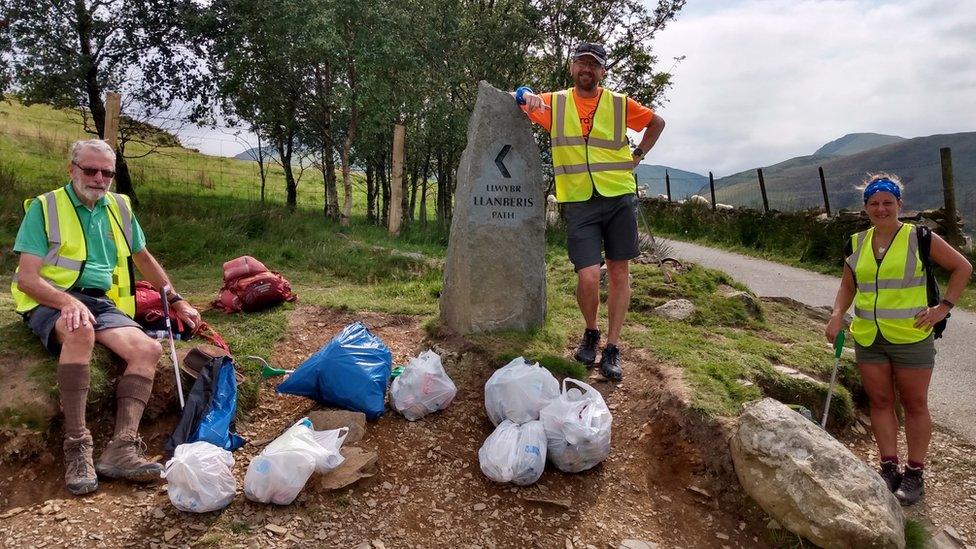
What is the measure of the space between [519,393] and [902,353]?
2214mm

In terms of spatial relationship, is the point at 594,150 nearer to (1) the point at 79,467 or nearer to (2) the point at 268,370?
(2) the point at 268,370

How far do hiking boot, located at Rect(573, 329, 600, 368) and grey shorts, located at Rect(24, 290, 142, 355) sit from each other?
9.94ft

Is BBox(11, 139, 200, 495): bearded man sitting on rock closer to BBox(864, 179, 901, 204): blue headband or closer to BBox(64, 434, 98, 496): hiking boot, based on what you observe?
BBox(64, 434, 98, 496): hiking boot

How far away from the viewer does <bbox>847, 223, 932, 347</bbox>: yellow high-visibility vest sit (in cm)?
340

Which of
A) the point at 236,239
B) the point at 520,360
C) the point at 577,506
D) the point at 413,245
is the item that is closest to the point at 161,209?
the point at 236,239

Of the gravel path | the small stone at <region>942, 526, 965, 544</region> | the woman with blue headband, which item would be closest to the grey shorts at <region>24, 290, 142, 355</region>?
the woman with blue headband

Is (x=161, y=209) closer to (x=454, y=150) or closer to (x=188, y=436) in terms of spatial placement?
(x=454, y=150)

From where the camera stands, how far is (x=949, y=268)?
3336 mm

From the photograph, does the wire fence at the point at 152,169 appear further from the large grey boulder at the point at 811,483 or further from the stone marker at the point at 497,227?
the large grey boulder at the point at 811,483

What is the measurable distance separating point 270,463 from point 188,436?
0.80m

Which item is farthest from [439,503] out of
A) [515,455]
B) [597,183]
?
[597,183]

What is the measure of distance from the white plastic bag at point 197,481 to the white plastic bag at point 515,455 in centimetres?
134

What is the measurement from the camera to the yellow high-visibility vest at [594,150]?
4.46m

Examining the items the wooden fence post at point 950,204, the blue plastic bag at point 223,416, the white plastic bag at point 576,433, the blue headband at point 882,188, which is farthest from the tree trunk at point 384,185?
the blue headband at point 882,188
